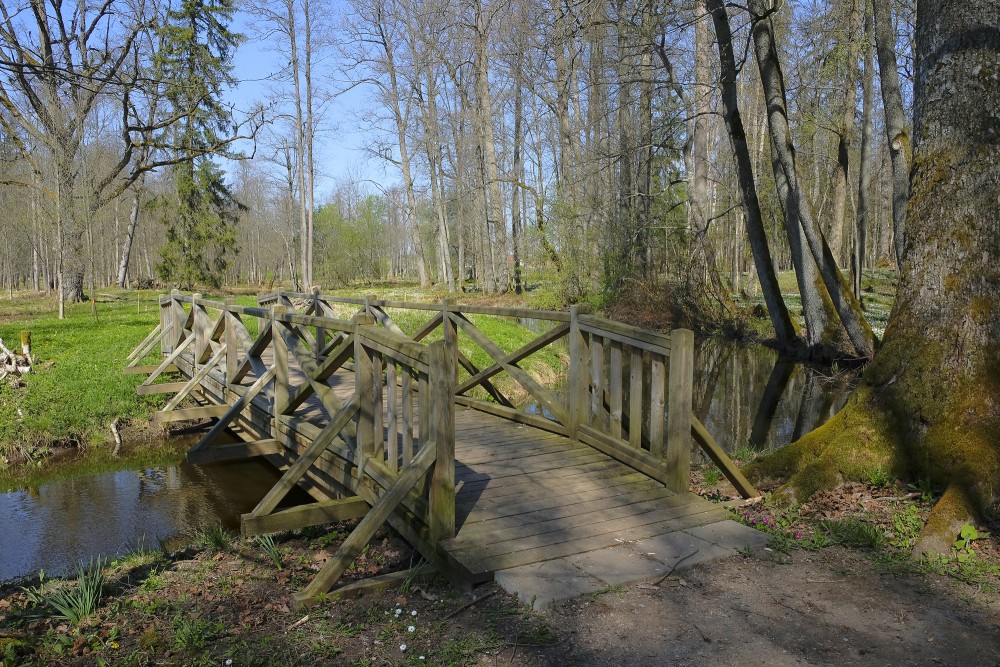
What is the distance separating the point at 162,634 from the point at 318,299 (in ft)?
23.4

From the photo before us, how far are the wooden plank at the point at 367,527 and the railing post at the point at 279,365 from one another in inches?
113

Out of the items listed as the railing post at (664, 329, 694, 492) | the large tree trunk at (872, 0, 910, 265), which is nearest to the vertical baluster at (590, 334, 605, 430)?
the railing post at (664, 329, 694, 492)

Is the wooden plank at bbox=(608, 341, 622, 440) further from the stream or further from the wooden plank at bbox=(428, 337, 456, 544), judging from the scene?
the stream

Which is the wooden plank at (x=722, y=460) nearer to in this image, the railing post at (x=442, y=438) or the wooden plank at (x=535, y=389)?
the wooden plank at (x=535, y=389)

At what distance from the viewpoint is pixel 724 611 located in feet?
10.5

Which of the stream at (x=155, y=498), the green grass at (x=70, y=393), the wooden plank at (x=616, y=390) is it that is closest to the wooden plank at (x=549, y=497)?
the wooden plank at (x=616, y=390)

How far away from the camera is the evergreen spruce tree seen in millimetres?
30078

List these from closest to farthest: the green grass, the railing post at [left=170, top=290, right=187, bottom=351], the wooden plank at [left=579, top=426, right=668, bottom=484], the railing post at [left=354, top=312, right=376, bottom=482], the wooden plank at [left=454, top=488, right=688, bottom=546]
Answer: the wooden plank at [left=454, top=488, right=688, bottom=546] < the railing post at [left=354, top=312, right=376, bottom=482] < the wooden plank at [left=579, top=426, right=668, bottom=484] < the green grass < the railing post at [left=170, top=290, right=187, bottom=351]

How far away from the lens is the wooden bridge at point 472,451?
3842 millimetres

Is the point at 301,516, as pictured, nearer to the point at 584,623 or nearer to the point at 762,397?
the point at 584,623

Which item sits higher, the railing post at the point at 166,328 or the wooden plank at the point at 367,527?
the railing post at the point at 166,328

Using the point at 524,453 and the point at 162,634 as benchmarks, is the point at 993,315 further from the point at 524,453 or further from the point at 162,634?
the point at 162,634

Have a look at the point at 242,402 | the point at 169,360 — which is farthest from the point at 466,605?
the point at 169,360

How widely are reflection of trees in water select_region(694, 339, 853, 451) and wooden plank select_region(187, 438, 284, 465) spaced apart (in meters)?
5.64
